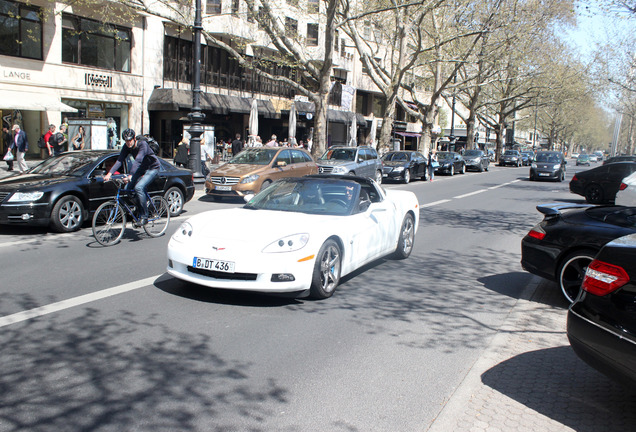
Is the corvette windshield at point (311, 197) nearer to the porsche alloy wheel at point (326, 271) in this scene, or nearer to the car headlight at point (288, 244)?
the porsche alloy wheel at point (326, 271)

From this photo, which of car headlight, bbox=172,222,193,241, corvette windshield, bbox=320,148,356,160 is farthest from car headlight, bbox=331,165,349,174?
car headlight, bbox=172,222,193,241

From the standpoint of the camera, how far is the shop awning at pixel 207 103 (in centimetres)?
2970

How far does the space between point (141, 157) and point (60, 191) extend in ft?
6.15

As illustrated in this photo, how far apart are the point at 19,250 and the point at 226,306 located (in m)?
4.42

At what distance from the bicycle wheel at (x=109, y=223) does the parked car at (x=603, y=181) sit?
16.4 m

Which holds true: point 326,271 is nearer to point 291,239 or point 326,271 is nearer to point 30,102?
point 291,239

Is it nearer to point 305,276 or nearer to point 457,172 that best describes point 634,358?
point 305,276

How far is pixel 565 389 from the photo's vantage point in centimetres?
405

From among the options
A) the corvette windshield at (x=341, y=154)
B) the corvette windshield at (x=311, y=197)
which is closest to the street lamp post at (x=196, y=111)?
the corvette windshield at (x=341, y=154)

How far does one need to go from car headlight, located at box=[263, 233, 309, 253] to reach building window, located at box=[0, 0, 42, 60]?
72.9 ft

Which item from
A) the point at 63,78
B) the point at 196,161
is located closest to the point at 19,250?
the point at 196,161

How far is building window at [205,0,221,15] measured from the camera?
1296 inches

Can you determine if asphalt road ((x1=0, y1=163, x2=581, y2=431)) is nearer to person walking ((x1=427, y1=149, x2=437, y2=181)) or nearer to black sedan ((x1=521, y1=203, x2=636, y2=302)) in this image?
black sedan ((x1=521, y1=203, x2=636, y2=302))

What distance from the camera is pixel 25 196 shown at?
9.37 metres
